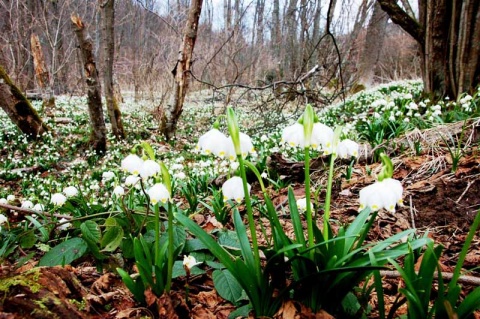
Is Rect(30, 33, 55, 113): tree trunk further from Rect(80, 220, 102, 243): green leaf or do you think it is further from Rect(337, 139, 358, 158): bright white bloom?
Rect(337, 139, 358, 158): bright white bloom

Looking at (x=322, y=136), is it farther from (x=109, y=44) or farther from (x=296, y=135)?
(x=109, y=44)

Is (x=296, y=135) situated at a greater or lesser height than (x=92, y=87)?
lesser

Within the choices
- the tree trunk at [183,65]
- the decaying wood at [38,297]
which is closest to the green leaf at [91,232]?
the decaying wood at [38,297]

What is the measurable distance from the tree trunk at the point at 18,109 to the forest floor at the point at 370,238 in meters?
6.89

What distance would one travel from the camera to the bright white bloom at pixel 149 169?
116 centimetres

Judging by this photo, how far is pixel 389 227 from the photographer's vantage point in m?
2.06

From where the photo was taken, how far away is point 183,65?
8.02m

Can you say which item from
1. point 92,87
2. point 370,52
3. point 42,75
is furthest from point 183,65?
point 370,52

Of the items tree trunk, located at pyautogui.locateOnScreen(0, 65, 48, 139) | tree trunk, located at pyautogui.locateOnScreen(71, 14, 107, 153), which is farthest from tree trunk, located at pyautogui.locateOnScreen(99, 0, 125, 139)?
tree trunk, located at pyautogui.locateOnScreen(0, 65, 48, 139)

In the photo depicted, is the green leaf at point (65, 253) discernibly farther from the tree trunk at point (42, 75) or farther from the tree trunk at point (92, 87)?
the tree trunk at point (42, 75)

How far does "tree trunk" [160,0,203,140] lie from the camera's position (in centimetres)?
754

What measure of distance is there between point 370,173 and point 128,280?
7.48ft

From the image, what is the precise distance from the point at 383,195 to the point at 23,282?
108 centimetres

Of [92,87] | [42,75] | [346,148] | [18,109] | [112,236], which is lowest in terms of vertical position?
[112,236]
